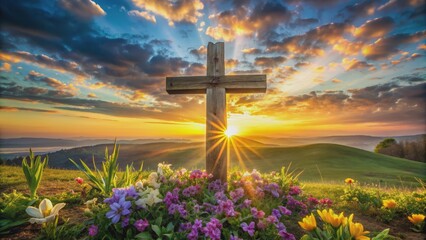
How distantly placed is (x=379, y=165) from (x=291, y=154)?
31.4 feet

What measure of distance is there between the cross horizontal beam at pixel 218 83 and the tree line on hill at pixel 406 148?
36.7 m

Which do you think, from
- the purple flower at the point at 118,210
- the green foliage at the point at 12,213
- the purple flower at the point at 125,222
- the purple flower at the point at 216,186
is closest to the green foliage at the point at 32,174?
the green foliage at the point at 12,213

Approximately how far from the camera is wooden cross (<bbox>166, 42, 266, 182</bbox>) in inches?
211

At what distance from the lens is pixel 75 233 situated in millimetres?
3309

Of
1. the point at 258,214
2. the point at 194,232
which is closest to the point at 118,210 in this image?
the point at 194,232

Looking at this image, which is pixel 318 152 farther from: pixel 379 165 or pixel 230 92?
pixel 230 92

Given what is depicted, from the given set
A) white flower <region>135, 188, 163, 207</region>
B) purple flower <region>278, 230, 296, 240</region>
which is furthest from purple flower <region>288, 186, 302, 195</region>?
white flower <region>135, 188, 163, 207</region>

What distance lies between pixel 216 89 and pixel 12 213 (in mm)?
3953

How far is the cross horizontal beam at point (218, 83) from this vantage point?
5.58 metres

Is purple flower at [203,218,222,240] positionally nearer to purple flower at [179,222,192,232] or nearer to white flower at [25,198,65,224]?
purple flower at [179,222,192,232]

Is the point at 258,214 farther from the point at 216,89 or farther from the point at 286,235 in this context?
the point at 216,89

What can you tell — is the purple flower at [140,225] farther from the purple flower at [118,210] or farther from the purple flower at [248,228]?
the purple flower at [248,228]

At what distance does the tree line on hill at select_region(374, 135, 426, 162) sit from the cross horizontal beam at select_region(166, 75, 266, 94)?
36.7m

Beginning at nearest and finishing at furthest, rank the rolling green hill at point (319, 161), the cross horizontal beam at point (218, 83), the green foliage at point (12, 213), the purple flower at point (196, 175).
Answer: the green foliage at point (12, 213) → the purple flower at point (196, 175) → the cross horizontal beam at point (218, 83) → the rolling green hill at point (319, 161)
